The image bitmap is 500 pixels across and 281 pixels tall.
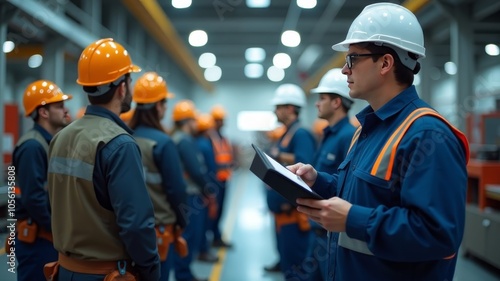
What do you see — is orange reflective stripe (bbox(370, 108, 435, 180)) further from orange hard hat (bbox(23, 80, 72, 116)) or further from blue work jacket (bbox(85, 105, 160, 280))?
orange hard hat (bbox(23, 80, 72, 116))

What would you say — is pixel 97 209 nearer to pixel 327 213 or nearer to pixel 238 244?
pixel 327 213

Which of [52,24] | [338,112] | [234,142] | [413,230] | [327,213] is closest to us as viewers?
[413,230]

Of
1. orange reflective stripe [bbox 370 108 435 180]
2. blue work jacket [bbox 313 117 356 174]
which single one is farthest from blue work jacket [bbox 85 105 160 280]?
blue work jacket [bbox 313 117 356 174]

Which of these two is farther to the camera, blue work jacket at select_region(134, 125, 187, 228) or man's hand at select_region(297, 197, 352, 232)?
blue work jacket at select_region(134, 125, 187, 228)

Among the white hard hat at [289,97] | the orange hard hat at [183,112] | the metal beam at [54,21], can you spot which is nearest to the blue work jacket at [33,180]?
the metal beam at [54,21]

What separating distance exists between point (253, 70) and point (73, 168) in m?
19.1

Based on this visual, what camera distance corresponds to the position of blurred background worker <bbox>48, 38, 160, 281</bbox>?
2.06 meters

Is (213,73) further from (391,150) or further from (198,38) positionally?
(391,150)

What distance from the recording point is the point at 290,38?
12.5m

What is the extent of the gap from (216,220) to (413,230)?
6.08 meters

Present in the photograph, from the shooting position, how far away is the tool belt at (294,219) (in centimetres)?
427

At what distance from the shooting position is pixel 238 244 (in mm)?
7414

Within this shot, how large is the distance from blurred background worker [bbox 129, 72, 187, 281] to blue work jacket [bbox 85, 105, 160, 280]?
1.21 metres

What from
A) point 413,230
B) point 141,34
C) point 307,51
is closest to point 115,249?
point 413,230
